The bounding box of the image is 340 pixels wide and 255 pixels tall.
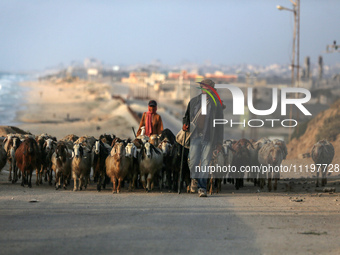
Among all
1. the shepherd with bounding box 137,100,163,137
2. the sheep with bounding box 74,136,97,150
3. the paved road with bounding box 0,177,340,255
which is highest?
the shepherd with bounding box 137,100,163,137

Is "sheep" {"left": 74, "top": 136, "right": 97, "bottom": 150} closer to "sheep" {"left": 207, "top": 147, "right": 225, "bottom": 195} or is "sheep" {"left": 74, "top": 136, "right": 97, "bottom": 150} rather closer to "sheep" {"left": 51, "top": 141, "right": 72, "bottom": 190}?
"sheep" {"left": 51, "top": 141, "right": 72, "bottom": 190}

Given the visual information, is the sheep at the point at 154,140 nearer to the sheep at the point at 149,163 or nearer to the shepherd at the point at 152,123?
the shepherd at the point at 152,123

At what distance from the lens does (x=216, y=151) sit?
15641 mm

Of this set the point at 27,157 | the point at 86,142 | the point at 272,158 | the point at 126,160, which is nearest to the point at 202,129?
the point at 126,160

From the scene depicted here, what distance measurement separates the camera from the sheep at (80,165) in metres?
16.5

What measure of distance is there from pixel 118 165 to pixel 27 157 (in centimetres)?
276

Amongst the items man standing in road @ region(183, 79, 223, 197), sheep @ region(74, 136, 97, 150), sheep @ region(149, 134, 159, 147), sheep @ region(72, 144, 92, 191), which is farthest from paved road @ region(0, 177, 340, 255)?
sheep @ region(149, 134, 159, 147)

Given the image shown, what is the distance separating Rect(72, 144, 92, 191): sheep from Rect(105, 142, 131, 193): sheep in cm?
78

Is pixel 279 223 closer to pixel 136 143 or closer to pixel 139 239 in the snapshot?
pixel 139 239

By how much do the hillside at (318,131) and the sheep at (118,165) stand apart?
19.0 metres

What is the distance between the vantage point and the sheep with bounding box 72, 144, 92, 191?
16.5 m

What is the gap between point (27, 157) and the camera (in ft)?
56.1

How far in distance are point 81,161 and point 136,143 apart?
4.85 feet

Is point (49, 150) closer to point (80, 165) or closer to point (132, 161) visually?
point (80, 165)
